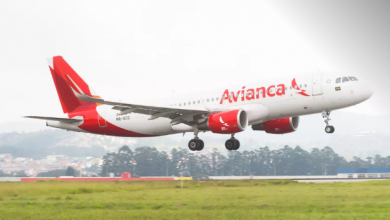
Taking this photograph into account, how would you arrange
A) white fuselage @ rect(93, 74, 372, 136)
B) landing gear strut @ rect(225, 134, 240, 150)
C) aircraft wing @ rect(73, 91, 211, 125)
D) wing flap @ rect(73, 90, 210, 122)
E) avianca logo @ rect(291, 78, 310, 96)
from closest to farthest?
white fuselage @ rect(93, 74, 372, 136)
avianca logo @ rect(291, 78, 310, 96)
wing flap @ rect(73, 90, 210, 122)
aircraft wing @ rect(73, 91, 211, 125)
landing gear strut @ rect(225, 134, 240, 150)

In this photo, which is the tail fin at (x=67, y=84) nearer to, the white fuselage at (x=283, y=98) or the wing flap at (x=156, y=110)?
the wing flap at (x=156, y=110)

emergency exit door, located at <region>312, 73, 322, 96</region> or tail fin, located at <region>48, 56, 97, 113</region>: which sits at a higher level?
tail fin, located at <region>48, 56, 97, 113</region>

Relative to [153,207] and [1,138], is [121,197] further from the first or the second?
[1,138]

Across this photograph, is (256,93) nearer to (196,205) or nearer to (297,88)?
(297,88)

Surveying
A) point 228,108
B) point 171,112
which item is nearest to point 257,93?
point 228,108

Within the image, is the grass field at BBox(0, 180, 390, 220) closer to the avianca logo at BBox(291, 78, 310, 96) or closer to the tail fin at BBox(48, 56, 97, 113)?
the avianca logo at BBox(291, 78, 310, 96)

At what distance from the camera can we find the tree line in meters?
68.8

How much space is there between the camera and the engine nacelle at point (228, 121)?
105 ft

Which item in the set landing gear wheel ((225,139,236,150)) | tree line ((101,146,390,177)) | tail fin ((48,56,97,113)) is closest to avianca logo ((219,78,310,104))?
landing gear wheel ((225,139,236,150))

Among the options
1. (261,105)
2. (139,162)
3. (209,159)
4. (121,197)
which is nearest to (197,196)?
(121,197)

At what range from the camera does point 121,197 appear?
25.1 meters

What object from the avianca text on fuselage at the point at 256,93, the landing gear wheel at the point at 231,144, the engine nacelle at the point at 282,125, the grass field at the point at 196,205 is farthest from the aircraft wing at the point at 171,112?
the grass field at the point at 196,205

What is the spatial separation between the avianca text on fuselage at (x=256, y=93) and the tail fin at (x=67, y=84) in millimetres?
12568

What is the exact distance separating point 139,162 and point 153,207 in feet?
159
